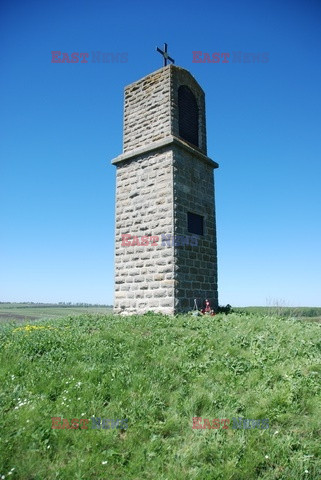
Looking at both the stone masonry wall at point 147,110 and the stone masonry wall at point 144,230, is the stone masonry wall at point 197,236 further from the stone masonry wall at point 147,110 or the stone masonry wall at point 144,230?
the stone masonry wall at point 147,110

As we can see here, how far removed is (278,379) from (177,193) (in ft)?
22.1

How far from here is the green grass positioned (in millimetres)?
3496

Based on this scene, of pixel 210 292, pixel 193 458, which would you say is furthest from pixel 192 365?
pixel 210 292

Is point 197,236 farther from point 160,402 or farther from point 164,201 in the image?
point 160,402

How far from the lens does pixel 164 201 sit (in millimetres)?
10625

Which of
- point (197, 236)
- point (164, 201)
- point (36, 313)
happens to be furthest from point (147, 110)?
point (36, 313)

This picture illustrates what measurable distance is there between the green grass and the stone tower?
3319 millimetres

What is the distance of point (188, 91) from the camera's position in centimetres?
1261

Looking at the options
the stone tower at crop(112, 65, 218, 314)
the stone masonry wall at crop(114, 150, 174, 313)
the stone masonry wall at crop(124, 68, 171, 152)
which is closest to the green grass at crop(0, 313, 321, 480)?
the stone masonry wall at crop(114, 150, 174, 313)

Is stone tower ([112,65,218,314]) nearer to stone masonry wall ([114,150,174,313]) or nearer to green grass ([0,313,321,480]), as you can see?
stone masonry wall ([114,150,174,313])

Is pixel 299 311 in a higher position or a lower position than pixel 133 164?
lower

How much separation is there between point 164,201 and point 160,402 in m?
7.12

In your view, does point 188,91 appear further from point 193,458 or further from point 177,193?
point 193,458

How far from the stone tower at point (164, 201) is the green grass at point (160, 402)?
3.32m
